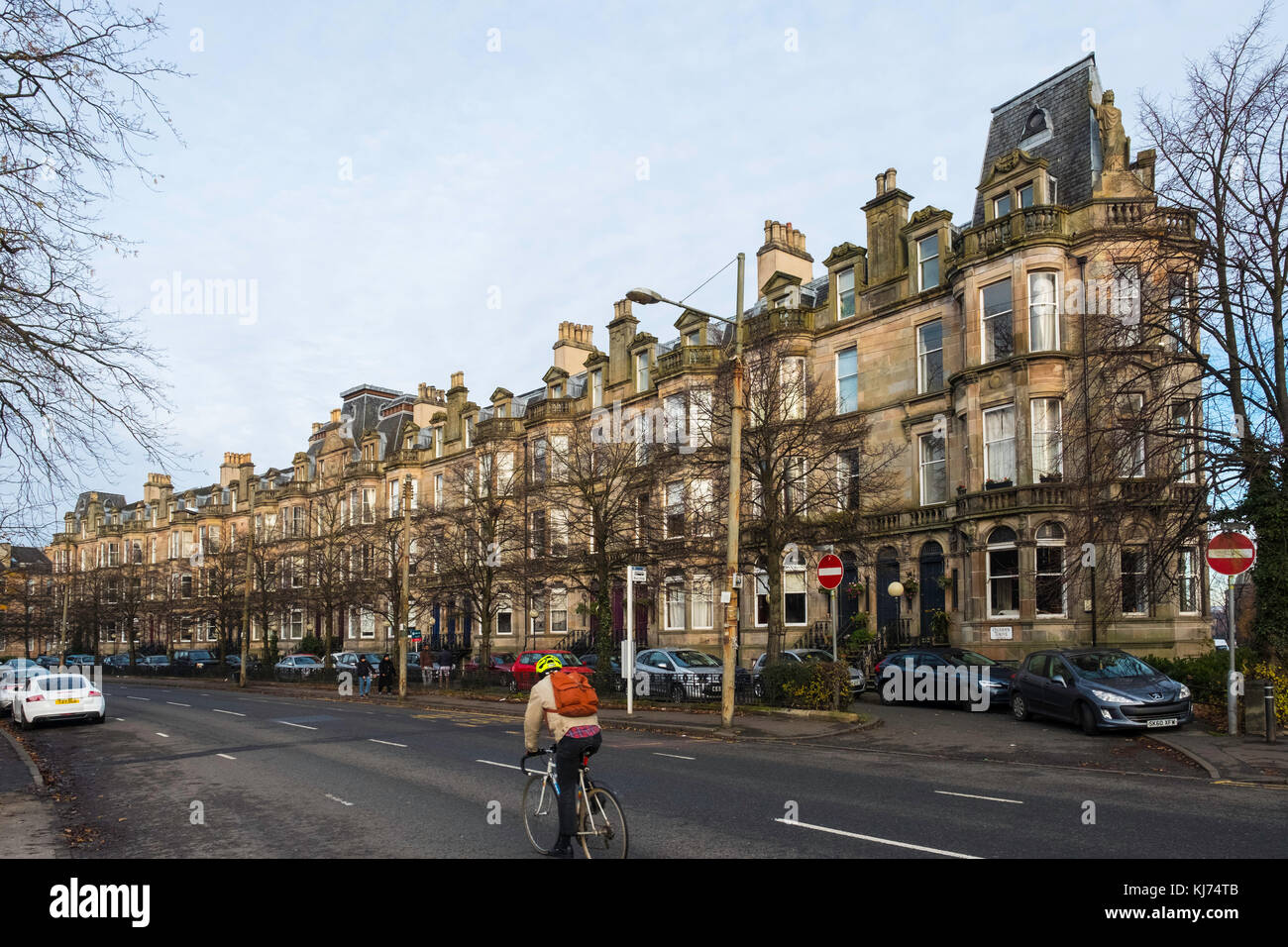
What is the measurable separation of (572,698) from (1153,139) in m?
18.1

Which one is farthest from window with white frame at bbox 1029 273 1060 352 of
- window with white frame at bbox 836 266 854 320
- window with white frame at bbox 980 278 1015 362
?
window with white frame at bbox 836 266 854 320

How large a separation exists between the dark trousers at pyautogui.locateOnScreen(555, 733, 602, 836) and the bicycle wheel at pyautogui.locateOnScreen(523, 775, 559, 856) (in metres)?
0.65

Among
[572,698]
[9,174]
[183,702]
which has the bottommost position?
[183,702]

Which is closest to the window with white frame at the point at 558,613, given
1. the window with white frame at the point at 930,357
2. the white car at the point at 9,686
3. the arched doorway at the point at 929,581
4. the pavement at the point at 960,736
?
the pavement at the point at 960,736

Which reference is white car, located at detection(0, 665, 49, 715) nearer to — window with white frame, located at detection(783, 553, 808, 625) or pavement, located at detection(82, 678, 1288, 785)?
pavement, located at detection(82, 678, 1288, 785)

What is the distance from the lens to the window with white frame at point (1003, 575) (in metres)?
29.1

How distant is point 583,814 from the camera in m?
7.82

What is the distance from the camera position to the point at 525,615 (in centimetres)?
5062

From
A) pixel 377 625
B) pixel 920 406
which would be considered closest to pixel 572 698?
pixel 920 406

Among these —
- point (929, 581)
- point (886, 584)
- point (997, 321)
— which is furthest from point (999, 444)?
point (886, 584)

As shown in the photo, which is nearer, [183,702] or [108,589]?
[183,702]

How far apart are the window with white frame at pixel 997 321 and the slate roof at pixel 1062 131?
106 inches

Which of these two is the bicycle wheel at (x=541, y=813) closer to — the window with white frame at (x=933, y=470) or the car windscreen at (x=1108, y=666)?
the car windscreen at (x=1108, y=666)

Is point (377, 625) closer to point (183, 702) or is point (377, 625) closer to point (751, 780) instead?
point (183, 702)
